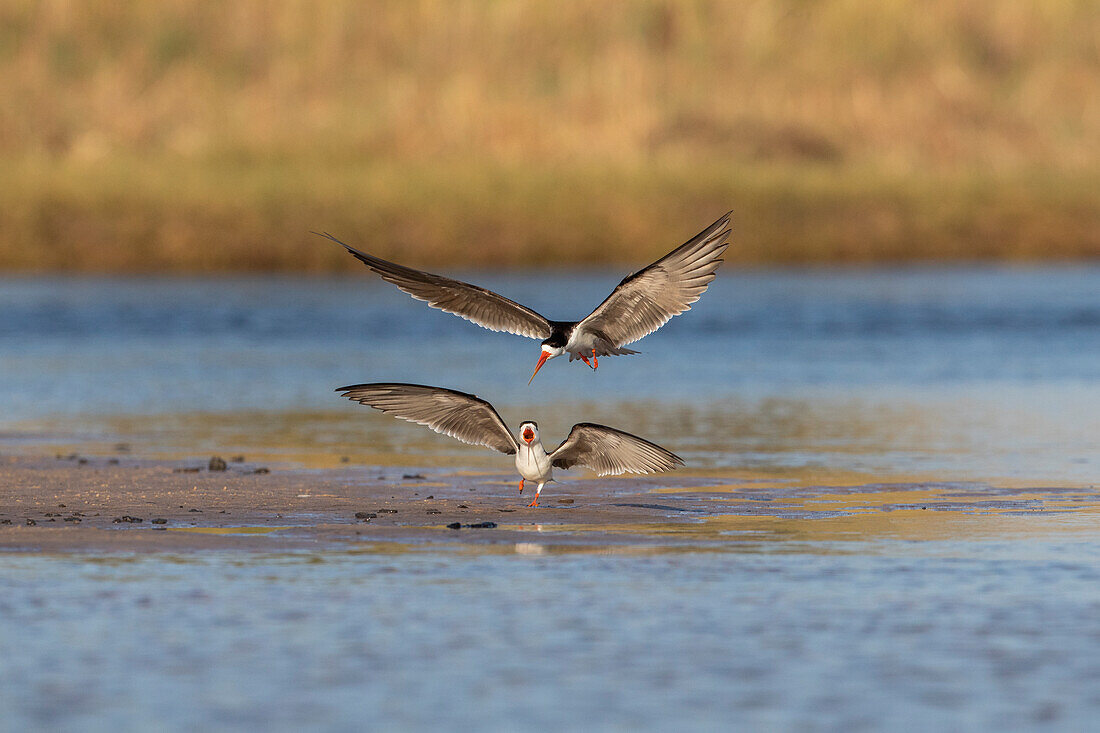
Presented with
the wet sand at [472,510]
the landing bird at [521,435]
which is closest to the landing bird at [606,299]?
the landing bird at [521,435]

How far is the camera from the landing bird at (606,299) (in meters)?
14.6

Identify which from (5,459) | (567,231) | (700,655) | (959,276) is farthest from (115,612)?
(567,231)

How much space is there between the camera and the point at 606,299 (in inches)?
571

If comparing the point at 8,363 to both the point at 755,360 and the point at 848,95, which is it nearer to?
the point at 755,360

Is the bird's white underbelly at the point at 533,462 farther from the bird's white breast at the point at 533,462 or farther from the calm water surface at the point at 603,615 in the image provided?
the calm water surface at the point at 603,615

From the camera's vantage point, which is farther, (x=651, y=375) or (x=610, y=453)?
(x=651, y=375)

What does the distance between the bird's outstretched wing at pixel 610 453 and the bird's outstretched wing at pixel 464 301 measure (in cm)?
73

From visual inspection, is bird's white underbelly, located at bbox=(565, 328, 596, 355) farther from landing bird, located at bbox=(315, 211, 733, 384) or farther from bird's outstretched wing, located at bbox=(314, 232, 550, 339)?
bird's outstretched wing, located at bbox=(314, 232, 550, 339)

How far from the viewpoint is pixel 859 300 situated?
171ft

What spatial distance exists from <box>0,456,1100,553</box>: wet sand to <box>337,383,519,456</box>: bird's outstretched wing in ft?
1.80

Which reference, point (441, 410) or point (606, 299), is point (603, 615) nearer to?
point (606, 299)

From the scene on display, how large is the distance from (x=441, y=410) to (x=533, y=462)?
0.73 m

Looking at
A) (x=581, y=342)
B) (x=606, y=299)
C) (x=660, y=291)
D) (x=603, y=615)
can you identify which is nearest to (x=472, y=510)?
(x=581, y=342)

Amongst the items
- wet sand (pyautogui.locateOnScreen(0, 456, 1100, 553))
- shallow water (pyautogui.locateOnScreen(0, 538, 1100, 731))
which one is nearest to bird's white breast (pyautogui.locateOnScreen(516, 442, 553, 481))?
wet sand (pyautogui.locateOnScreen(0, 456, 1100, 553))
